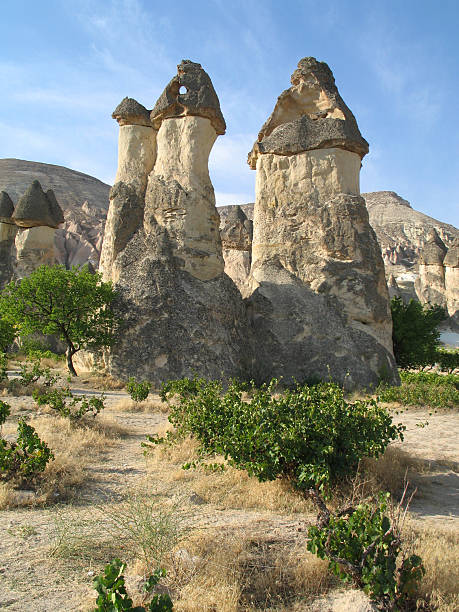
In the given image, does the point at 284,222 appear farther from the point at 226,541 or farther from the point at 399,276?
the point at 399,276

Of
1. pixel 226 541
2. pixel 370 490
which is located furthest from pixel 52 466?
pixel 370 490

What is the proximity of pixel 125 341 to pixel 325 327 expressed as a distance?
4170mm

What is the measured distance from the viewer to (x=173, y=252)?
35.2 feet

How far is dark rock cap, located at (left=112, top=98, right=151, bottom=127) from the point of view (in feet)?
40.6

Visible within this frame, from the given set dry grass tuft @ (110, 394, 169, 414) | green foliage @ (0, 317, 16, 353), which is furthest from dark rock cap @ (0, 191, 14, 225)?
dry grass tuft @ (110, 394, 169, 414)

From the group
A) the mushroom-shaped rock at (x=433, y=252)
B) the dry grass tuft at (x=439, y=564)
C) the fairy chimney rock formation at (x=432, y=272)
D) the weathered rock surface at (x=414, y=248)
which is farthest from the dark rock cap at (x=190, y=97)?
the mushroom-shaped rock at (x=433, y=252)

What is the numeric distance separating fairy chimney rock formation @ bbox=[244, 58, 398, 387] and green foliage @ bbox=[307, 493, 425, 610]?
7.51 m

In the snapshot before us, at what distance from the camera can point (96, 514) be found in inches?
138

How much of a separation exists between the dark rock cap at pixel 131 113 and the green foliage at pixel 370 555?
11.5 meters

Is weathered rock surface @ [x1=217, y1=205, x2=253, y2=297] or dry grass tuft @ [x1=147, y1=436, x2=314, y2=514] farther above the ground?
weathered rock surface @ [x1=217, y1=205, x2=253, y2=297]

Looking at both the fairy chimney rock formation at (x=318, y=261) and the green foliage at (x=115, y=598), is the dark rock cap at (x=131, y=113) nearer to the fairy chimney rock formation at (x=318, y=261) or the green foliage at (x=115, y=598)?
the fairy chimney rock formation at (x=318, y=261)

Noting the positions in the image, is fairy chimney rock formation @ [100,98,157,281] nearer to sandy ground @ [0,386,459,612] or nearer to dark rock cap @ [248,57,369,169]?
dark rock cap @ [248,57,369,169]

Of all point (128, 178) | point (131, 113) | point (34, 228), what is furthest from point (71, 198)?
point (128, 178)

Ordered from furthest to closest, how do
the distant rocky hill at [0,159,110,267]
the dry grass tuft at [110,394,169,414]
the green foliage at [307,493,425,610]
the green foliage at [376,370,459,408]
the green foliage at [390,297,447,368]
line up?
the distant rocky hill at [0,159,110,267] → the green foliage at [390,297,447,368] → the green foliage at [376,370,459,408] → the dry grass tuft at [110,394,169,414] → the green foliage at [307,493,425,610]
